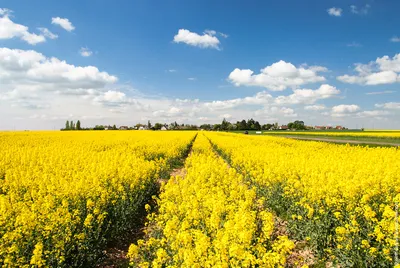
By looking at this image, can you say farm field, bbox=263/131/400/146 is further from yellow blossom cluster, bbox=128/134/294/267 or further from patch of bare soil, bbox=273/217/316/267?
yellow blossom cluster, bbox=128/134/294/267

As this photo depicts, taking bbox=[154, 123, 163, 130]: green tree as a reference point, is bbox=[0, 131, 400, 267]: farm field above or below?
below

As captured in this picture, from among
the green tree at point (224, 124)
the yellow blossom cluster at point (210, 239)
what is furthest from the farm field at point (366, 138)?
the green tree at point (224, 124)

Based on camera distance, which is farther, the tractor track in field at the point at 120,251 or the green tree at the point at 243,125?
the green tree at the point at 243,125

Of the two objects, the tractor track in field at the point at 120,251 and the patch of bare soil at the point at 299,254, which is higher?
the patch of bare soil at the point at 299,254

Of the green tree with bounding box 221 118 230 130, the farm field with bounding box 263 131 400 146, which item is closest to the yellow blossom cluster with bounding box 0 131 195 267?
the farm field with bounding box 263 131 400 146

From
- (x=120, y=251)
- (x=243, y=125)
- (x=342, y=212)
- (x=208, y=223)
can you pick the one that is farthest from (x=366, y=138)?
(x=243, y=125)

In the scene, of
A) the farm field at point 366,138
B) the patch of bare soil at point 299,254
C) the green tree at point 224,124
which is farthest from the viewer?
the green tree at point 224,124

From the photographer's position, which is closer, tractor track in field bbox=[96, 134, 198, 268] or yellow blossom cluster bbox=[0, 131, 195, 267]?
yellow blossom cluster bbox=[0, 131, 195, 267]

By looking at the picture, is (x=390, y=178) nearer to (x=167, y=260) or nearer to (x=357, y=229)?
(x=357, y=229)

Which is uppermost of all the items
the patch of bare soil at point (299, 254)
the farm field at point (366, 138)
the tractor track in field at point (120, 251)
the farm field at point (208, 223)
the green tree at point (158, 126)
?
the green tree at point (158, 126)

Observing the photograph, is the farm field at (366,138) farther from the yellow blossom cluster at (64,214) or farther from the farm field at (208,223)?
the yellow blossom cluster at (64,214)

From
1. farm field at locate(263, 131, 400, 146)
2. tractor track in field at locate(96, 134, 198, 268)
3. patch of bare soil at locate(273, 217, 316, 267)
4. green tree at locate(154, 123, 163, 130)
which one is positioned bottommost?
tractor track in field at locate(96, 134, 198, 268)

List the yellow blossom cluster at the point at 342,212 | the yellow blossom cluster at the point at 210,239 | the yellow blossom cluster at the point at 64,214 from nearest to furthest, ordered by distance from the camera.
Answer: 1. the yellow blossom cluster at the point at 210,239
2. the yellow blossom cluster at the point at 64,214
3. the yellow blossom cluster at the point at 342,212

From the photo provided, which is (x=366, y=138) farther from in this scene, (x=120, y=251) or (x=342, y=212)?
(x=120, y=251)
